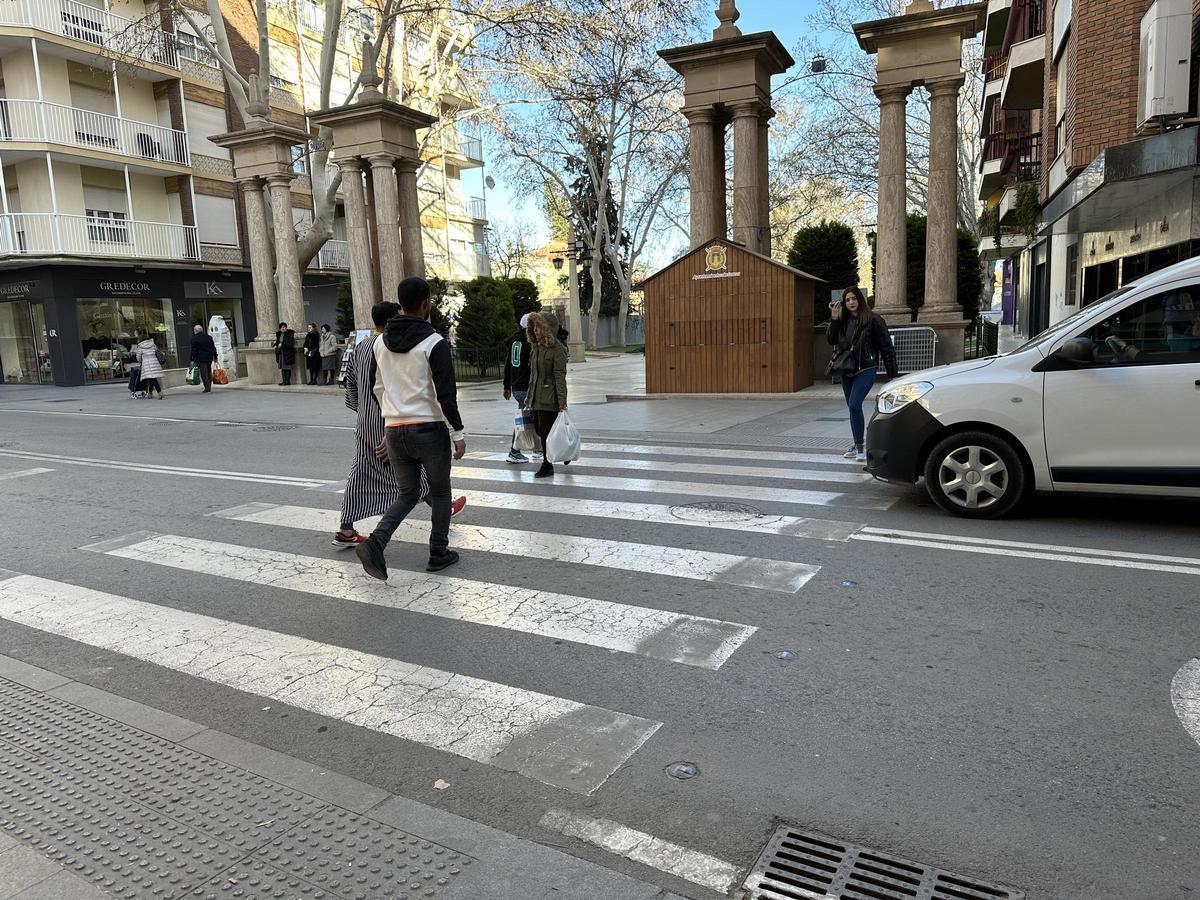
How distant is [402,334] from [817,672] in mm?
3202

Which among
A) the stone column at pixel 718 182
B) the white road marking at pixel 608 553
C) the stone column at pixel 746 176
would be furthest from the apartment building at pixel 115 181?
the white road marking at pixel 608 553

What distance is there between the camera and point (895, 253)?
17.2 m

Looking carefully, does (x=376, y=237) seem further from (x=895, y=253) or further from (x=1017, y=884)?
(x=1017, y=884)

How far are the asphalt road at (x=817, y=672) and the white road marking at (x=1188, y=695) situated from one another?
0.11 ft

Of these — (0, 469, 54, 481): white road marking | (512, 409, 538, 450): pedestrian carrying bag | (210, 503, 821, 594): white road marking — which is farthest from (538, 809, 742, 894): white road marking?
(0, 469, 54, 481): white road marking

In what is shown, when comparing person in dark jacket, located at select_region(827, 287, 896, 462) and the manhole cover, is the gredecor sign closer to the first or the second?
person in dark jacket, located at select_region(827, 287, 896, 462)

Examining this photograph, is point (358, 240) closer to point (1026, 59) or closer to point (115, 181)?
point (115, 181)

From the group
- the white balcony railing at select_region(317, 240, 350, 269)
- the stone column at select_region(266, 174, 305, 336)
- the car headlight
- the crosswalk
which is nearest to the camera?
the crosswalk

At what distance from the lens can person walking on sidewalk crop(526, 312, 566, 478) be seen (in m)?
8.67

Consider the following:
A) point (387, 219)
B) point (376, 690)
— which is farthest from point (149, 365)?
point (376, 690)

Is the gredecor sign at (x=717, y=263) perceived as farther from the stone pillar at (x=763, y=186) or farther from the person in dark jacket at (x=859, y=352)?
the person in dark jacket at (x=859, y=352)

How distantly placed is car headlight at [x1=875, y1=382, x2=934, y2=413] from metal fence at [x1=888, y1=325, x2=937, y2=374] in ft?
33.4

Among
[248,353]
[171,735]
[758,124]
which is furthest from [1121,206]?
[248,353]

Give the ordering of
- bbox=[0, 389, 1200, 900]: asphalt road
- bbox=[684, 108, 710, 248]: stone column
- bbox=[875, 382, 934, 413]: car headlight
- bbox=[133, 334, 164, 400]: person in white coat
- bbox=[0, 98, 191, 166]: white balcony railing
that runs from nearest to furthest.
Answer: bbox=[0, 389, 1200, 900]: asphalt road < bbox=[875, 382, 934, 413]: car headlight < bbox=[684, 108, 710, 248]: stone column < bbox=[133, 334, 164, 400]: person in white coat < bbox=[0, 98, 191, 166]: white balcony railing
